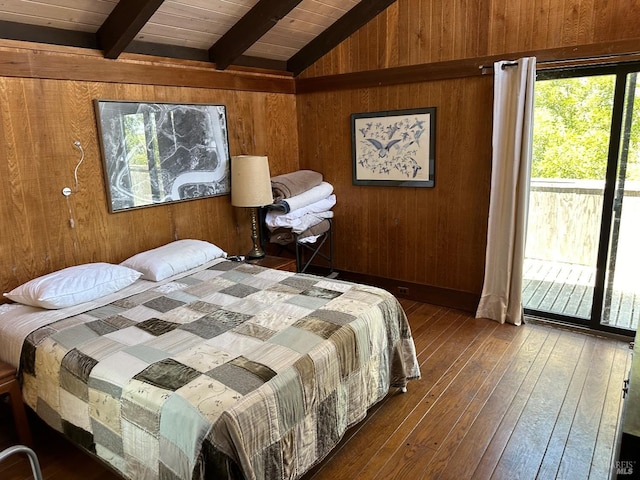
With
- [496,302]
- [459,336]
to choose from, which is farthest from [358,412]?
[496,302]

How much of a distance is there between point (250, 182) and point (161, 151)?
0.69 m

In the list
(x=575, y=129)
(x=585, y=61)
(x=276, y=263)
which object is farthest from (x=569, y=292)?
(x=276, y=263)

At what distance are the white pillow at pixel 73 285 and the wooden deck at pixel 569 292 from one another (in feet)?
9.92

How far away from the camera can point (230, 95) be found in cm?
382

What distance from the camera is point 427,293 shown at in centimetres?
405

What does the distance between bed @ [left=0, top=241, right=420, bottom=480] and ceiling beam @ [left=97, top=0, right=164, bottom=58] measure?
1.47m

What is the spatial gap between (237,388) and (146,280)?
1510mm

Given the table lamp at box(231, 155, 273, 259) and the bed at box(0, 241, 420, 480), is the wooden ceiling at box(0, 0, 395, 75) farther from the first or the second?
the bed at box(0, 241, 420, 480)

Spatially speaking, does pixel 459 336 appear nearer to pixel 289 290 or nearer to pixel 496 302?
pixel 496 302

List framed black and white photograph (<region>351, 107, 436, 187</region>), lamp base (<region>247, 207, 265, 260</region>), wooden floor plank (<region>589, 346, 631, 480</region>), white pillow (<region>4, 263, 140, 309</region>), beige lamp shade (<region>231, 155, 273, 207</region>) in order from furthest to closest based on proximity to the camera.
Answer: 1. framed black and white photograph (<region>351, 107, 436, 187</region>)
2. lamp base (<region>247, 207, 265, 260</region>)
3. beige lamp shade (<region>231, 155, 273, 207</region>)
4. white pillow (<region>4, 263, 140, 309</region>)
5. wooden floor plank (<region>589, 346, 631, 480</region>)

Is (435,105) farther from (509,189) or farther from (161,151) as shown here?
(161,151)

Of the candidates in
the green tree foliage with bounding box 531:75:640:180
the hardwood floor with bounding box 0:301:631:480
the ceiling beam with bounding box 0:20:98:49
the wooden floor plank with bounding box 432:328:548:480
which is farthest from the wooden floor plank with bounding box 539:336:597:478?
the ceiling beam with bounding box 0:20:98:49

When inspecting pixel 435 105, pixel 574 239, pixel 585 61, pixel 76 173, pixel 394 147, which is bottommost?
pixel 574 239

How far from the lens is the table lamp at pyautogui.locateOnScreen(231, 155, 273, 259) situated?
140 inches
